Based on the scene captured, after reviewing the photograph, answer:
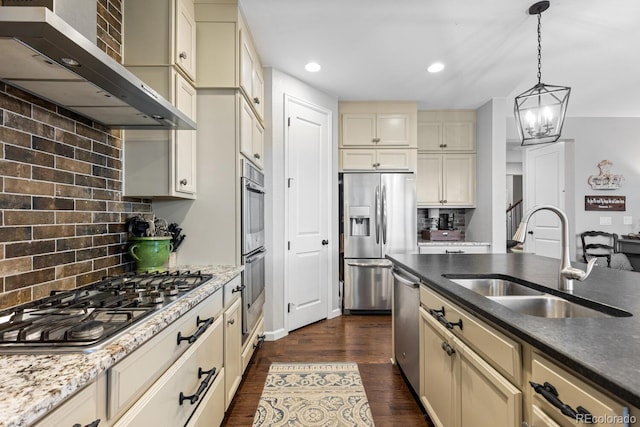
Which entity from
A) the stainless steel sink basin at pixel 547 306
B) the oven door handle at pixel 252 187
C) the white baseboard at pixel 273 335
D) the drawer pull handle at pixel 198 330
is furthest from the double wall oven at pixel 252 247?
the stainless steel sink basin at pixel 547 306

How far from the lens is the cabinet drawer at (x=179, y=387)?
932 millimetres

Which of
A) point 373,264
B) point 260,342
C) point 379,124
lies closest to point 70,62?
point 260,342

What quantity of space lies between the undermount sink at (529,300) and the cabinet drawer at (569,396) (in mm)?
473

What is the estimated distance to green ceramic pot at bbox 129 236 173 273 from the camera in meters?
1.82

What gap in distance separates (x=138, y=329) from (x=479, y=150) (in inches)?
175

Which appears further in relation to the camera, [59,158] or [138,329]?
[59,158]

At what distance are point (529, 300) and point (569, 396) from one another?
2.55 feet

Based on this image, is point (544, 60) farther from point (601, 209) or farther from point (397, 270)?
point (601, 209)

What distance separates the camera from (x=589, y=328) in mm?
921

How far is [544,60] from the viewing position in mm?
2984

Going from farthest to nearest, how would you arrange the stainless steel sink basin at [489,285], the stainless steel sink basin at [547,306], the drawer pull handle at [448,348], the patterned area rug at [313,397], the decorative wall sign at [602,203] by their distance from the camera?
the decorative wall sign at [602,203]
the patterned area rug at [313,397]
the stainless steel sink basin at [489,285]
the drawer pull handle at [448,348]
the stainless steel sink basin at [547,306]

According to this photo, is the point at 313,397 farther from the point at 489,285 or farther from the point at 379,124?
the point at 379,124

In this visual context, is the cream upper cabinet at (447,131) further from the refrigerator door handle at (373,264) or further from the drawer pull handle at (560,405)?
the drawer pull handle at (560,405)

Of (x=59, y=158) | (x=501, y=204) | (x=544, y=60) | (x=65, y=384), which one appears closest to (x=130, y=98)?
(x=59, y=158)
